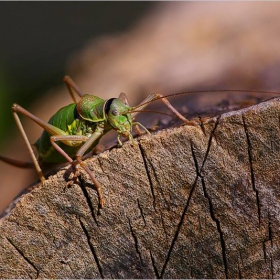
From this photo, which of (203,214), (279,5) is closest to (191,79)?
(279,5)

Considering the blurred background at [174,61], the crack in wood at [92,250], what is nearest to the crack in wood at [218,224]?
the crack in wood at [92,250]

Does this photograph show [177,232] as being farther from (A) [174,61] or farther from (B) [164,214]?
(A) [174,61]

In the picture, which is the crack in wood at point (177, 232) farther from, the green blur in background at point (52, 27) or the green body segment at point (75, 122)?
the green blur in background at point (52, 27)

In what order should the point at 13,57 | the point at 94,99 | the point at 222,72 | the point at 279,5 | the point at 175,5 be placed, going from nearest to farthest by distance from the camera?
the point at 94,99
the point at 222,72
the point at 279,5
the point at 175,5
the point at 13,57

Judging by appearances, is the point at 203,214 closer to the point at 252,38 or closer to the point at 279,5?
the point at 252,38

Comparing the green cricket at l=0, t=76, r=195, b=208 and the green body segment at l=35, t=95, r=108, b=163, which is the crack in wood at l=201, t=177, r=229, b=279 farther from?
the green body segment at l=35, t=95, r=108, b=163

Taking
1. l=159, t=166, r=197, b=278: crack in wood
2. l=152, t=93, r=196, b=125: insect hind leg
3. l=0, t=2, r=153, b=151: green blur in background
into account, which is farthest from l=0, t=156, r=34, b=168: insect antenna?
l=0, t=2, r=153, b=151: green blur in background

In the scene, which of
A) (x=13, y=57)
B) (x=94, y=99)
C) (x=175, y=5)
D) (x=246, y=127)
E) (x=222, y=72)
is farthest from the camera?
(x=13, y=57)

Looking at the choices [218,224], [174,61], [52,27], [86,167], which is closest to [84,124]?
[86,167]
